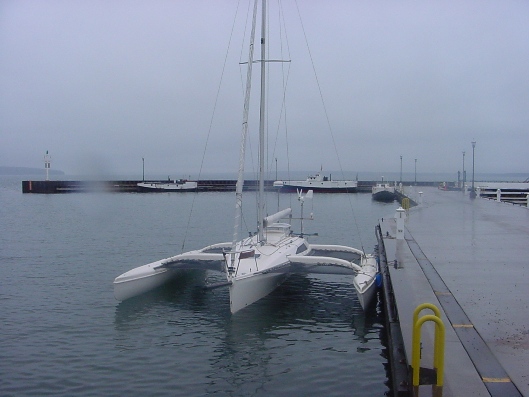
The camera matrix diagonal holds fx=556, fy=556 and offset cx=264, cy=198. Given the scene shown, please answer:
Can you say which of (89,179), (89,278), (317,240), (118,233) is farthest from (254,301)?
(118,233)

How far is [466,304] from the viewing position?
10359mm

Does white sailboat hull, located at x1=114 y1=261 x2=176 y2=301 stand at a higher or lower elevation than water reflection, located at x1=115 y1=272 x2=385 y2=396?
higher

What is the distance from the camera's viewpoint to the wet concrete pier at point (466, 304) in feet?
23.0

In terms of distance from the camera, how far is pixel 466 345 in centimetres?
812

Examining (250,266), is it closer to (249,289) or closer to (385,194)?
(249,289)

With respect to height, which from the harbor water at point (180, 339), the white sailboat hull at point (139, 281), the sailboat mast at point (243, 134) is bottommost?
the harbor water at point (180, 339)

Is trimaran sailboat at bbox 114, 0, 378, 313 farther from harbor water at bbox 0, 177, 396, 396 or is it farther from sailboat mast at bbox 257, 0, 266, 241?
harbor water at bbox 0, 177, 396, 396

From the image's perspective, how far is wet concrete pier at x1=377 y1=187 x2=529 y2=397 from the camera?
7020 mm

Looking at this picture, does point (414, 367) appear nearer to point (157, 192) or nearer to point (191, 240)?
point (191, 240)

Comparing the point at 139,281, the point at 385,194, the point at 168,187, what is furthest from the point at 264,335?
the point at 168,187

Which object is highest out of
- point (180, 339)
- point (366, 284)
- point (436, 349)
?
point (436, 349)

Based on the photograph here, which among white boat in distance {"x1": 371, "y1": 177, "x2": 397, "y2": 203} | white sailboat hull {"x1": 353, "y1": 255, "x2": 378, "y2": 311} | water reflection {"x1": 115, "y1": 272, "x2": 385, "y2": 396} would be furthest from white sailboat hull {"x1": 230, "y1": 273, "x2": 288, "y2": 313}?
white boat in distance {"x1": 371, "y1": 177, "x2": 397, "y2": 203}

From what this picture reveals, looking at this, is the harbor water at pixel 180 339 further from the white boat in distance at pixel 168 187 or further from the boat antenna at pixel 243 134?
the white boat in distance at pixel 168 187

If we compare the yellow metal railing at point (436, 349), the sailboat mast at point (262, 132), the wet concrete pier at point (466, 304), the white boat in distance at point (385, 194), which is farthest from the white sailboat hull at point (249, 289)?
the white boat in distance at point (385, 194)
